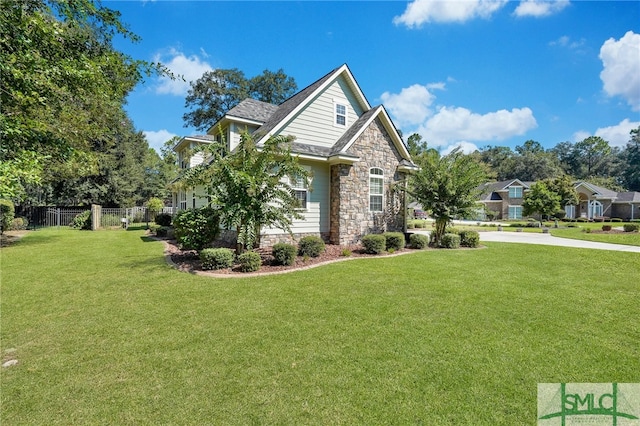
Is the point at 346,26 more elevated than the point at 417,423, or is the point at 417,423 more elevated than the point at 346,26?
the point at 346,26

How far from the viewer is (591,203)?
39.6 meters

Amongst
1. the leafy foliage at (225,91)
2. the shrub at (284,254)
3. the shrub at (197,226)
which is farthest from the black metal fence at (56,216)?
the shrub at (284,254)

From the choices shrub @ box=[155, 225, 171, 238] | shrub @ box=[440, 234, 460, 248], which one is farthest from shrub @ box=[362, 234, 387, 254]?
shrub @ box=[155, 225, 171, 238]

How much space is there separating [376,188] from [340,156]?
286 centimetres

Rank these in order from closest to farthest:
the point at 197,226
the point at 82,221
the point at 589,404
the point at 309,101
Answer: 1. the point at 589,404
2. the point at 197,226
3. the point at 309,101
4. the point at 82,221

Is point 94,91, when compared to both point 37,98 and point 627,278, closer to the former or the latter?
point 37,98

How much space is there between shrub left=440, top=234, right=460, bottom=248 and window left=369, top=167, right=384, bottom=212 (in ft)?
10.7

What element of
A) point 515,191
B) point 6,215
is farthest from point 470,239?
point 515,191

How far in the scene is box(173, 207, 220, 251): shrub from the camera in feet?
31.2

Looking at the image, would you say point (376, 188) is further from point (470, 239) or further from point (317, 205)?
point (470, 239)

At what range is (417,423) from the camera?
259 cm

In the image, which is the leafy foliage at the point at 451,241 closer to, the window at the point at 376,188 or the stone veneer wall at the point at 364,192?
the stone veneer wall at the point at 364,192

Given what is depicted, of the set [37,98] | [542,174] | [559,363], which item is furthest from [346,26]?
A: [542,174]

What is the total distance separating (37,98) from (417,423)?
697cm
